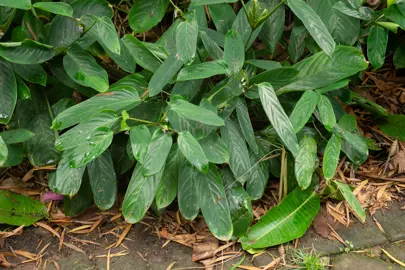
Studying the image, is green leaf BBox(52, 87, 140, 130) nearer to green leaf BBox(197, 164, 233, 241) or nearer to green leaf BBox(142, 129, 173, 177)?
green leaf BBox(142, 129, 173, 177)

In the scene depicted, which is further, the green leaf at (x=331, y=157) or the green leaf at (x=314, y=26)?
the green leaf at (x=331, y=157)

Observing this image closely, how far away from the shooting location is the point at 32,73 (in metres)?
1.62

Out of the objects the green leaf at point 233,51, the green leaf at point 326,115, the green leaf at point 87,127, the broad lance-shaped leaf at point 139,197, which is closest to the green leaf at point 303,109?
the green leaf at point 326,115

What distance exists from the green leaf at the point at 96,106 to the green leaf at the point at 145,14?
328 mm

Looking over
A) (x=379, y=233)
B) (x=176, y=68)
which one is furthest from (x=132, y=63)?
(x=379, y=233)

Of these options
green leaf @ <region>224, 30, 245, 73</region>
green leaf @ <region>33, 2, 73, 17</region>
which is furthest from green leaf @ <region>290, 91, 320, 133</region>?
green leaf @ <region>33, 2, 73, 17</region>

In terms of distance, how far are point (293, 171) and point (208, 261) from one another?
0.46 meters

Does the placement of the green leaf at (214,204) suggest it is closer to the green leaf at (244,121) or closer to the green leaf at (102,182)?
the green leaf at (244,121)

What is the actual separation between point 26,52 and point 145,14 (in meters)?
0.45

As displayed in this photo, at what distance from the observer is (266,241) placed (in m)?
1.67

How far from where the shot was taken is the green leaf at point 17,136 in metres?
1.59

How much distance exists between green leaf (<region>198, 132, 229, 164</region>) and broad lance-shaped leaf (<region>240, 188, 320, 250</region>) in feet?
0.99

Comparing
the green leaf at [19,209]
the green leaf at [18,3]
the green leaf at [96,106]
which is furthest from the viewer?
the green leaf at [19,209]

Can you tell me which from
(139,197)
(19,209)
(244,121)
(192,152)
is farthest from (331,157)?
(19,209)
